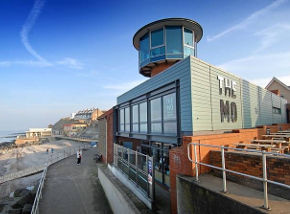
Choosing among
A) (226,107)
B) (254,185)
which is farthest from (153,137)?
(254,185)

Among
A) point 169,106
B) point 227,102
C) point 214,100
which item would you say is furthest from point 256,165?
point 227,102

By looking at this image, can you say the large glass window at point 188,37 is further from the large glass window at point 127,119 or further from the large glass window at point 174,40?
the large glass window at point 127,119

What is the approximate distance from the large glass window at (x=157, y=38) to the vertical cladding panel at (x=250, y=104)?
17.6 feet

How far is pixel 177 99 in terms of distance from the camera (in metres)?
7.43

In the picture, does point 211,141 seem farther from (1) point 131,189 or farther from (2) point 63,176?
(2) point 63,176

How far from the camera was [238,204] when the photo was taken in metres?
3.52

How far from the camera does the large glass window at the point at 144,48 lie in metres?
11.9

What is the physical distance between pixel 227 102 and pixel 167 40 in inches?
210

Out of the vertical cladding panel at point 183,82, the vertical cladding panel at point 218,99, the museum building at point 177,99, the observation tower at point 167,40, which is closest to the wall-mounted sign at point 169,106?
the museum building at point 177,99

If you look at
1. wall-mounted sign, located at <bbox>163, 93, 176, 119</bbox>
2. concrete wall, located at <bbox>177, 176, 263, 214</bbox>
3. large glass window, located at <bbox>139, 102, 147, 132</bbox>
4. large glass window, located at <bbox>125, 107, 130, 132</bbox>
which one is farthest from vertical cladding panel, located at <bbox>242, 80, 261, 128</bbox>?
large glass window, located at <bbox>125, 107, 130, 132</bbox>

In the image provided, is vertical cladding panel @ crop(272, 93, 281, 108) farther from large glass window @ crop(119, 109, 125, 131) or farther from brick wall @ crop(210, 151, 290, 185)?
brick wall @ crop(210, 151, 290, 185)

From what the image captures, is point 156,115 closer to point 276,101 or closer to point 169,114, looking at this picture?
point 169,114

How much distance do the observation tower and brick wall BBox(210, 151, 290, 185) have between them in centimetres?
727

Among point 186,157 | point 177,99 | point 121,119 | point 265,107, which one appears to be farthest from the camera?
point 121,119
